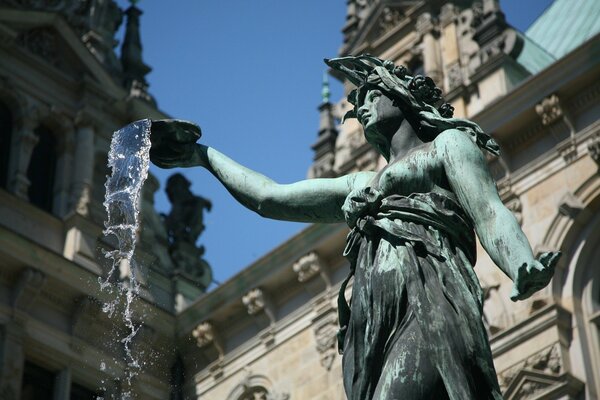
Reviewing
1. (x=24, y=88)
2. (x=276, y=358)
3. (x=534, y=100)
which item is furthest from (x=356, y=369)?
(x=24, y=88)

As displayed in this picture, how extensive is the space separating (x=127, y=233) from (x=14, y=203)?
1.89 m

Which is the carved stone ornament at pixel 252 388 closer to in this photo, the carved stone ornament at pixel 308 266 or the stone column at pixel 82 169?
the carved stone ornament at pixel 308 266

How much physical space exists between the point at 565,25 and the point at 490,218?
21.5 metres

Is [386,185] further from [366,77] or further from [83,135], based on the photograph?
[83,135]

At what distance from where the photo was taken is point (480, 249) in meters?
18.7

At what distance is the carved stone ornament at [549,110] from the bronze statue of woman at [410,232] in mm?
Result: 12717

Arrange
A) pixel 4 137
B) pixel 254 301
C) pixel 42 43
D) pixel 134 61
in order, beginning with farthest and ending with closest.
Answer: pixel 134 61 → pixel 42 43 → pixel 4 137 → pixel 254 301

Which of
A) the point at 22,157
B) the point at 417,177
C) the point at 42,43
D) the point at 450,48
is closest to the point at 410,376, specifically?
the point at 417,177

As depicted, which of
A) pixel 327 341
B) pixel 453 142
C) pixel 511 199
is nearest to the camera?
pixel 453 142

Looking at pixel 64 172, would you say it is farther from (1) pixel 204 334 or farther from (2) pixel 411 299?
(2) pixel 411 299

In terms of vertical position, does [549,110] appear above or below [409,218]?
above

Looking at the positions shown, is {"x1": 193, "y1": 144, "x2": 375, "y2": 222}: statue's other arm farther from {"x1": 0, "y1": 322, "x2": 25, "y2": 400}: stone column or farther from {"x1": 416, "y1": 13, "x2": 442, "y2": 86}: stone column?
{"x1": 416, "y1": 13, "x2": 442, "y2": 86}: stone column

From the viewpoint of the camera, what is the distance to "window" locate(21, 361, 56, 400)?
20.9 metres

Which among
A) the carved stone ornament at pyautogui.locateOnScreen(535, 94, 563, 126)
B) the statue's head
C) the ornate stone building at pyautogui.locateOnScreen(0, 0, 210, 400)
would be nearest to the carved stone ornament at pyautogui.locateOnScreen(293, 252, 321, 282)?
the ornate stone building at pyautogui.locateOnScreen(0, 0, 210, 400)
